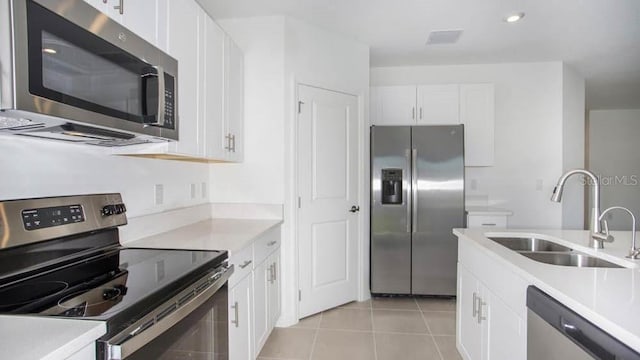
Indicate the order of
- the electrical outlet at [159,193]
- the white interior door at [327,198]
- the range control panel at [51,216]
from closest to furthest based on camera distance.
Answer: the range control panel at [51,216] → the electrical outlet at [159,193] → the white interior door at [327,198]

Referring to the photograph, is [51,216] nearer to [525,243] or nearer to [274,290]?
[274,290]

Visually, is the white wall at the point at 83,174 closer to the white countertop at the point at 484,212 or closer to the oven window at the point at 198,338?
the oven window at the point at 198,338

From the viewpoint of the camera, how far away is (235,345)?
173 centimetres

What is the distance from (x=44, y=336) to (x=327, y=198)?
7.72 ft

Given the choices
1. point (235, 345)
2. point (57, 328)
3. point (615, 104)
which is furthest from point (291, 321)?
point (615, 104)

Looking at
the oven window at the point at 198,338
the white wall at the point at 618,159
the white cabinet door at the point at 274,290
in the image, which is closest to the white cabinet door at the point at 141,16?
the oven window at the point at 198,338

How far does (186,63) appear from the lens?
1825 mm

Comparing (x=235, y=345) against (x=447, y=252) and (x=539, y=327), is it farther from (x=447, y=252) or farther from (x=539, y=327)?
(x=447, y=252)

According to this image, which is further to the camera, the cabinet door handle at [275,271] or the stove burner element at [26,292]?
the cabinet door handle at [275,271]

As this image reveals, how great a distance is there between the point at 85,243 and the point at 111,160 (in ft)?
1.59

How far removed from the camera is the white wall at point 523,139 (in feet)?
12.7

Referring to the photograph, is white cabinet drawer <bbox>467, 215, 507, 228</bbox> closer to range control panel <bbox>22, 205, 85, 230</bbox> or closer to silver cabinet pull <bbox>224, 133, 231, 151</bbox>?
silver cabinet pull <bbox>224, 133, 231, 151</bbox>

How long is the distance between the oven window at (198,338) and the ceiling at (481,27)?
214cm

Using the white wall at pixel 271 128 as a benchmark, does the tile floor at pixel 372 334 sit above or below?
below
